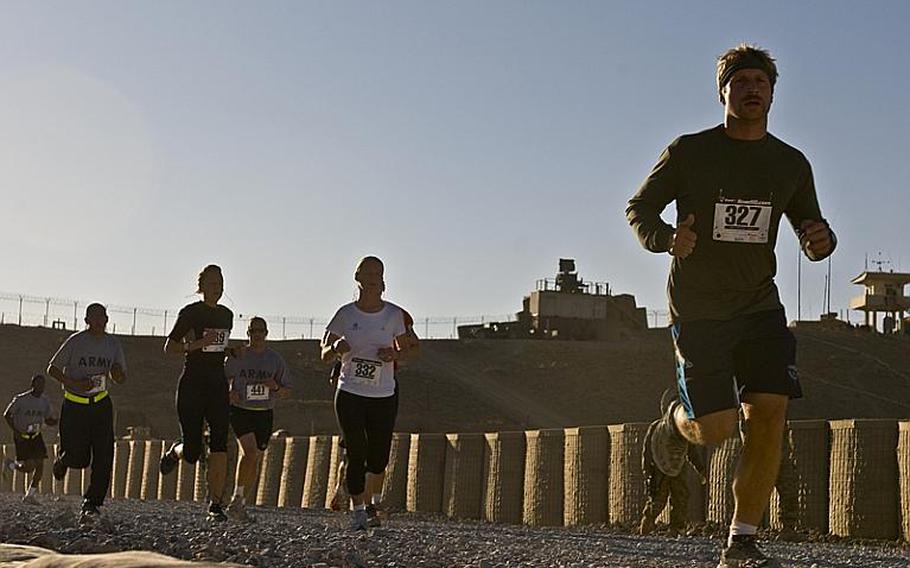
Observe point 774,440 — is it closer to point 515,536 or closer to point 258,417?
point 515,536

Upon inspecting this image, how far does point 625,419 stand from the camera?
61188mm

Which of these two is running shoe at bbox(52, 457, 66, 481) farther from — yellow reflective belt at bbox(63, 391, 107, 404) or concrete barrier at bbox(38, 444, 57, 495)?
concrete barrier at bbox(38, 444, 57, 495)

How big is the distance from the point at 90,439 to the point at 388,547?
13.7 feet

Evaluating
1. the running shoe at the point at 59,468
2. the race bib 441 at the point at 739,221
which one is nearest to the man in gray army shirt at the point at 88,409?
the running shoe at the point at 59,468

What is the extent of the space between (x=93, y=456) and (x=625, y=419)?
167 feet

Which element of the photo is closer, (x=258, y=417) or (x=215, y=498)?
(x=215, y=498)

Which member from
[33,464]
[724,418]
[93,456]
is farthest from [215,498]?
[33,464]

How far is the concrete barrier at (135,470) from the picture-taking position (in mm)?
27078

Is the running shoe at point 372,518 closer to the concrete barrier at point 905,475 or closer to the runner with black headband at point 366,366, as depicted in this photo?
the runner with black headband at point 366,366

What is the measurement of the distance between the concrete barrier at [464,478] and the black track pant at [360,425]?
21.3ft

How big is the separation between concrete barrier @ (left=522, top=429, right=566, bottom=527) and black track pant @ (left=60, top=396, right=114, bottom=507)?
5.03 m

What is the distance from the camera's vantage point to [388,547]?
798 centimetres

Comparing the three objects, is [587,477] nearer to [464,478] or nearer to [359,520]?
[464,478]

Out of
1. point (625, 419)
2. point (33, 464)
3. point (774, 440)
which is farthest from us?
point (625, 419)
